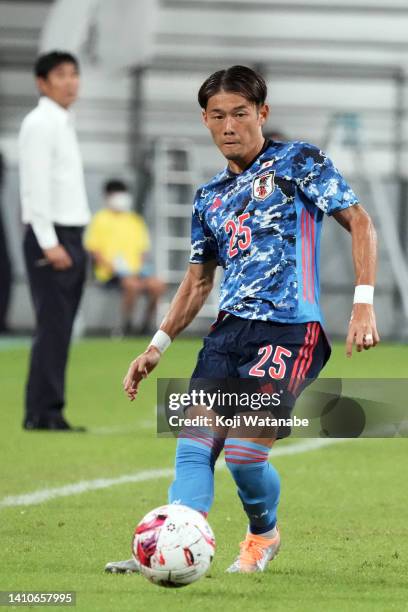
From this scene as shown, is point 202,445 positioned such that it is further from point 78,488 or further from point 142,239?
point 142,239

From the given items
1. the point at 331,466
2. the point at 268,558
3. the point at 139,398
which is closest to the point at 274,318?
the point at 268,558

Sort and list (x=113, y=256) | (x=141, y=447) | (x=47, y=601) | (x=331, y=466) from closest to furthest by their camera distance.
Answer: (x=47, y=601) < (x=331, y=466) < (x=141, y=447) < (x=113, y=256)

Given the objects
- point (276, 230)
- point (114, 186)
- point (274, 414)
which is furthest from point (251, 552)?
point (114, 186)

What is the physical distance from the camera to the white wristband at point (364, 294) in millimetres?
5473

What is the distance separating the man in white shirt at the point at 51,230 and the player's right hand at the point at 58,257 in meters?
0.02

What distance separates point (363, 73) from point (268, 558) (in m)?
17.2

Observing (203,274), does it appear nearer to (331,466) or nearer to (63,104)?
(331,466)

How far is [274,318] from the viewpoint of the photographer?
227 inches

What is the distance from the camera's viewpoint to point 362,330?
17.5 ft

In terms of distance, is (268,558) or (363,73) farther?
(363,73)

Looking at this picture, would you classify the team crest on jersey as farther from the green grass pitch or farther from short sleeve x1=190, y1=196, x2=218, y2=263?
the green grass pitch

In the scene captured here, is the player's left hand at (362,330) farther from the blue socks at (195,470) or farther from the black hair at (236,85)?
the black hair at (236,85)

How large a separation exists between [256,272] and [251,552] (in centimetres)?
102

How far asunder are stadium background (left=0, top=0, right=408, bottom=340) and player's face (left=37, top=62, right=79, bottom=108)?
32.7 ft
